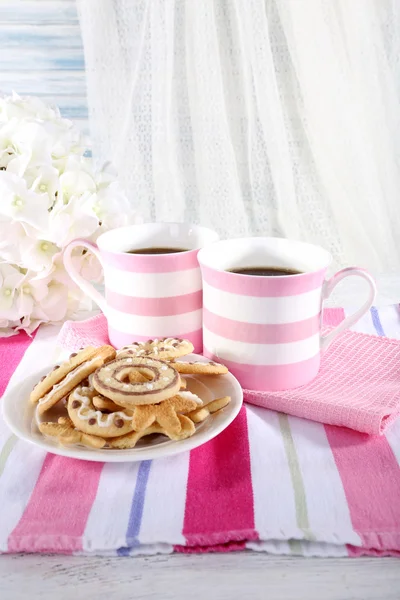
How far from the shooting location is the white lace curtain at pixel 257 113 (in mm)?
→ 1451

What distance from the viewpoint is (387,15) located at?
4.87ft

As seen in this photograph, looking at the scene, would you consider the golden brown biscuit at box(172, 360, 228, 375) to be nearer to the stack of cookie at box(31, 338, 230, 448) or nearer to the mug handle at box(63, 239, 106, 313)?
the stack of cookie at box(31, 338, 230, 448)

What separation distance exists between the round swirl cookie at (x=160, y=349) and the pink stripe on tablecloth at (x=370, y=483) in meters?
0.17

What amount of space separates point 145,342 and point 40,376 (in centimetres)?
12

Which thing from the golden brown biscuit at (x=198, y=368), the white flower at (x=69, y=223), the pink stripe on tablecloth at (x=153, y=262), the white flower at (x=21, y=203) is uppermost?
the white flower at (x=21, y=203)

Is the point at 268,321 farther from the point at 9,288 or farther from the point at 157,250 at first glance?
the point at 9,288

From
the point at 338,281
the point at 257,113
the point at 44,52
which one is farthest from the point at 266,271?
the point at 44,52

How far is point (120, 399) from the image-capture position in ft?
2.12

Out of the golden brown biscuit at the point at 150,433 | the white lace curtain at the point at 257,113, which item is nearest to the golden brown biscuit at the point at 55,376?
the golden brown biscuit at the point at 150,433

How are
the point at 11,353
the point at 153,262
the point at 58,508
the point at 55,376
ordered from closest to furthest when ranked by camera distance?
the point at 58,508 < the point at 55,376 < the point at 153,262 < the point at 11,353

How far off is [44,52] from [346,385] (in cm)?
116

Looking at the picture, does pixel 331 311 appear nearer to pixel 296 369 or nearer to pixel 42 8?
pixel 296 369

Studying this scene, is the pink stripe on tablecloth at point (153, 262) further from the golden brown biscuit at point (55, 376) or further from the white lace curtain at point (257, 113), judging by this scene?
the white lace curtain at point (257, 113)

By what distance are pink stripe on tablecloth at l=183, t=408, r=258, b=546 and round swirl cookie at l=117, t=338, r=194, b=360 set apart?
9 cm
